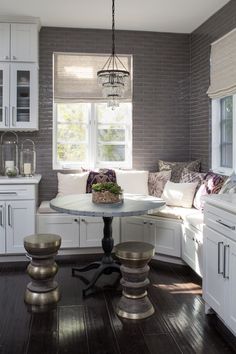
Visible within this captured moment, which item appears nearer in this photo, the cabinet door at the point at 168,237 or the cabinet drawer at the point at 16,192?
the cabinet door at the point at 168,237

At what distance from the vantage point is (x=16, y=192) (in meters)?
4.35

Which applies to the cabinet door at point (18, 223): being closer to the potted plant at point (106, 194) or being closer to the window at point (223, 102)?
the potted plant at point (106, 194)

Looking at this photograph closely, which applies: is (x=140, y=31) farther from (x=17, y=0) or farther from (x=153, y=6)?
(x=17, y=0)

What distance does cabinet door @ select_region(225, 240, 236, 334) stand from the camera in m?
2.49

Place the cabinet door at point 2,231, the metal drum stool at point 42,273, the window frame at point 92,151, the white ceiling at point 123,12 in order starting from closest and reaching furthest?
1. the metal drum stool at point 42,273
2. the white ceiling at point 123,12
3. the cabinet door at point 2,231
4. the window frame at point 92,151

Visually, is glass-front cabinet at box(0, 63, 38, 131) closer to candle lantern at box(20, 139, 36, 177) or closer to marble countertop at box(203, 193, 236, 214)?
candle lantern at box(20, 139, 36, 177)

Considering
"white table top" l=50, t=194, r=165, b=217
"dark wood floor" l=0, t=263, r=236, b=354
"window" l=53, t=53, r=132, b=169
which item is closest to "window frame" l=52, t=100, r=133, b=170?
"window" l=53, t=53, r=132, b=169

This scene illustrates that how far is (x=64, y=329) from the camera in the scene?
2816 millimetres

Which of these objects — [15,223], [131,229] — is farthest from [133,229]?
[15,223]

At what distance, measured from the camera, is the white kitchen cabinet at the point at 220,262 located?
2531 millimetres

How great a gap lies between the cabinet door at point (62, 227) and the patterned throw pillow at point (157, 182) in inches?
39.9

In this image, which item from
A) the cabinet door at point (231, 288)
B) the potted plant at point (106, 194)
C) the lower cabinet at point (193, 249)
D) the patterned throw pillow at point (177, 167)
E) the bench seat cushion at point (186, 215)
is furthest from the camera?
the patterned throw pillow at point (177, 167)

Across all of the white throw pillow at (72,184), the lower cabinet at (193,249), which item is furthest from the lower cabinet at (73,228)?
the lower cabinet at (193,249)

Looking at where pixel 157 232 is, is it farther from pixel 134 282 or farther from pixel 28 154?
pixel 28 154
